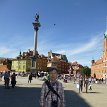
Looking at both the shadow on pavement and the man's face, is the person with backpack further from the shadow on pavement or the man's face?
the shadow on pavement

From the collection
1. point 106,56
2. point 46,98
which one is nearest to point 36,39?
point 106,56

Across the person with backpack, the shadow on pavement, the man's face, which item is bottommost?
the shadow on pavement

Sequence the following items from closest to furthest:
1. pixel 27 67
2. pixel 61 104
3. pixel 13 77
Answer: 1. pixel 61 104
2. pixel 13 77
3. pixel 27 67

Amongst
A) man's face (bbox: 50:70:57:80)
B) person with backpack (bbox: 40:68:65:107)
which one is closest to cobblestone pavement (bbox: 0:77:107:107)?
person with backpack (bbox: 40:68:65:107)

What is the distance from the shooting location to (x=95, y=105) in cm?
1783

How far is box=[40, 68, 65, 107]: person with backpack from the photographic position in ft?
27.4

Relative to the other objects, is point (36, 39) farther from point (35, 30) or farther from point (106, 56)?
point (106, 56)

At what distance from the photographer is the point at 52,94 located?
841 centimetres

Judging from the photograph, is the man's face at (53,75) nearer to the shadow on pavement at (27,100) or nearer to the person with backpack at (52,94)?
the person with backpack at (52,94)

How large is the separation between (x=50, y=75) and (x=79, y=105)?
9659 millimetres

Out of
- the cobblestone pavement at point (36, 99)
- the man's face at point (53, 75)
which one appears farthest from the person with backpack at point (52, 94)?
the cobblestone pavement at point (36, 99)

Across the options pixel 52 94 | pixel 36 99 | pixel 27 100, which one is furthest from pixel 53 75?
pixel 36 99

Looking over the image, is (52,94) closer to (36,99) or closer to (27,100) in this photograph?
(27,100)

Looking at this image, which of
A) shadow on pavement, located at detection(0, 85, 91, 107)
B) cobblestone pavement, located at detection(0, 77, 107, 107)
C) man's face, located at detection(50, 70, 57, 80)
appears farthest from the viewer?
cobblestone pavement, located at detection(0, 77, 107, 107)
